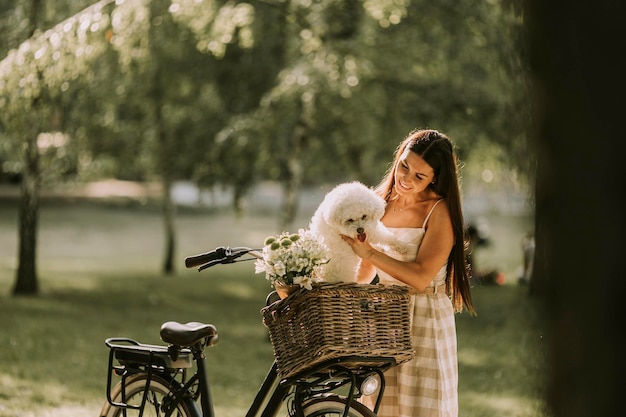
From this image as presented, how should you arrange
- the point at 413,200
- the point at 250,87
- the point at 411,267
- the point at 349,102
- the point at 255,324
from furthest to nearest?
1. the point at 250,87
2. the point at 255,324
3. the point at 349,102
4. the point at 413,200
5. the point at 411,267

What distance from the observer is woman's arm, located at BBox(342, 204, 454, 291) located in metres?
3.80

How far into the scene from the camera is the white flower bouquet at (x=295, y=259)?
352cm

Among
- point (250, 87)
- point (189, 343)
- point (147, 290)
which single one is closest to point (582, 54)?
point (189, 343)

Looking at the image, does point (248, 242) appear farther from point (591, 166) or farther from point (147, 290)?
point (591, 166)

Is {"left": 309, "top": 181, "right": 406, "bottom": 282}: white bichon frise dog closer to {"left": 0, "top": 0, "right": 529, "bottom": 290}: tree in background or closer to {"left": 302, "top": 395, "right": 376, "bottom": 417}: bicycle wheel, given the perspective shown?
{"left": 302, "top": 395, "right": 376, "bottom": 417}: bicycle wheel

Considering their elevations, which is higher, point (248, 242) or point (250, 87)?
point (250, 87)

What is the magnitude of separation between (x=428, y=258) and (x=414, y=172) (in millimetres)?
365

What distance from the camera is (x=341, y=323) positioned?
3490 millimetres

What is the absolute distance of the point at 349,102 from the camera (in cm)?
1148

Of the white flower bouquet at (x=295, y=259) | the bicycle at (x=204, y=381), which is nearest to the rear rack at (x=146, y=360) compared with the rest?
the bicycle at (x=204, y=381)

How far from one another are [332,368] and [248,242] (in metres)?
24.9

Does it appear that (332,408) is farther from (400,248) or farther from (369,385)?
(400,248)

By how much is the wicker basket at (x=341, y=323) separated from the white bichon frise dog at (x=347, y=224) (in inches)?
8.4

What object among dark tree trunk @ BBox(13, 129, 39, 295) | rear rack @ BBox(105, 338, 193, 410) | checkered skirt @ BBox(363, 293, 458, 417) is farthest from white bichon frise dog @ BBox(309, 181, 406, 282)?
dark tree trunk @ BBox(13, 129, 39, 295)
